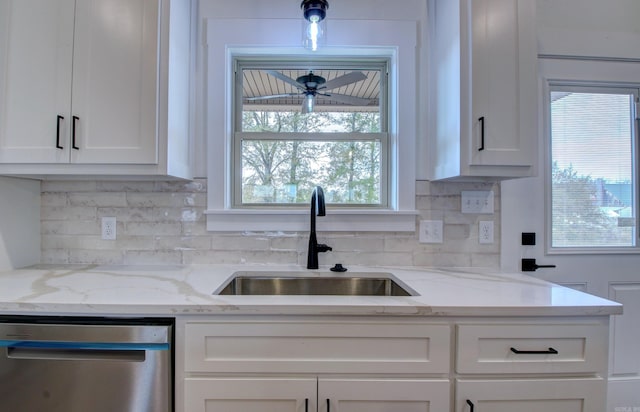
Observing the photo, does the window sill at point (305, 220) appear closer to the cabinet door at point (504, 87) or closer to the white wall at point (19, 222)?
the cabinet door at point (504, 87)

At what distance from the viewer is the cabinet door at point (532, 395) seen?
1029 mm

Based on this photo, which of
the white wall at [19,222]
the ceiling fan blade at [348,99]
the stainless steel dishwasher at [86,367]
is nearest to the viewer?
the stainless steel dishwasher at [86,367]

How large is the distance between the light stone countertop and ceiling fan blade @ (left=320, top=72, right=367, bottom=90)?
116 cm

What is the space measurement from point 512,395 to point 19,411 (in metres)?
1.66

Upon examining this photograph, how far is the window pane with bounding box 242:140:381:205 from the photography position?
1776 millimetres

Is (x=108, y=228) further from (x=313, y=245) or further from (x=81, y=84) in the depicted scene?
(x=313, y=245)

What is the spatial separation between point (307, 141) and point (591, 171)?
5.35ft

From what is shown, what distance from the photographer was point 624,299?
1.72 m

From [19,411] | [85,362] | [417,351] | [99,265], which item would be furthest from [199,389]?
[99,265]

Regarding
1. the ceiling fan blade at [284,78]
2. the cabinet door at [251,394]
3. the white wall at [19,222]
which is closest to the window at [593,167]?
the ceiling fan blade at [284,78]

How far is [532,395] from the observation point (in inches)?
40.6

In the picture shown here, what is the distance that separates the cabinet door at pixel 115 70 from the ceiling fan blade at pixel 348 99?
89 centimetres

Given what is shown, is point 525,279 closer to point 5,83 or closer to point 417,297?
point 417,297

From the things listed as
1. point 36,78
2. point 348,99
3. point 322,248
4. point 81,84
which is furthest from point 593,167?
point 36,78
